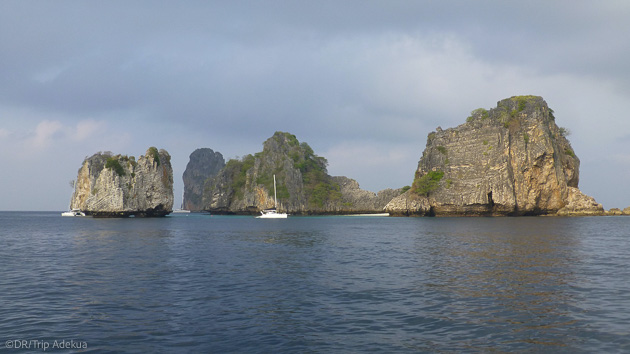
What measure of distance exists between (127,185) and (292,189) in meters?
66.9

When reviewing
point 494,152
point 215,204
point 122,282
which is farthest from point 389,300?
point 215,204

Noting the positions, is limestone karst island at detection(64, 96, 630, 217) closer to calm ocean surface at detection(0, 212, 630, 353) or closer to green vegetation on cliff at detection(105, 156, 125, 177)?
green vegetation on cliff at detection(105, 156, 125, 177)

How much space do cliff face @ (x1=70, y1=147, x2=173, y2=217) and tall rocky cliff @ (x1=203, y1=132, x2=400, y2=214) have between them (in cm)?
4731

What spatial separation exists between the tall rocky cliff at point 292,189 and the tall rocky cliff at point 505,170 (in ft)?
155

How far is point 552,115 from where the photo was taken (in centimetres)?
11269

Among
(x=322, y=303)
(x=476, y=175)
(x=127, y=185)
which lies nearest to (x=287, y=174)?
(x=127, y=185)

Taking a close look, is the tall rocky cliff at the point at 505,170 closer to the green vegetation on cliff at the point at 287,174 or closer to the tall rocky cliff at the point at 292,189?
the tall rocky cliff at the point at 292,189

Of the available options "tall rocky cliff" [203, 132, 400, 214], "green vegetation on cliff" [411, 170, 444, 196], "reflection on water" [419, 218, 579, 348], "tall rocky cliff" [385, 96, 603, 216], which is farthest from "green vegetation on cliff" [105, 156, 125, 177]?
"reflection on water" [419, 218, 579, 348]

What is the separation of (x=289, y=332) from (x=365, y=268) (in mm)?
12319

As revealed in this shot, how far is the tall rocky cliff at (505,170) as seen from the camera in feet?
334

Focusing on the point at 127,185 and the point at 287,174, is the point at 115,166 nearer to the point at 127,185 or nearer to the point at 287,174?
the point at 127,185

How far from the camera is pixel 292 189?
16075cm

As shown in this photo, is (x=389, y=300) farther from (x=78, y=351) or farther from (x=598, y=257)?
(x=598, y=257)

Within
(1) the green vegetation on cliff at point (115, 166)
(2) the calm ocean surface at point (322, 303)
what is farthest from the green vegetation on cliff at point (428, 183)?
(2) the calm ocean surface at point (322, 303)
